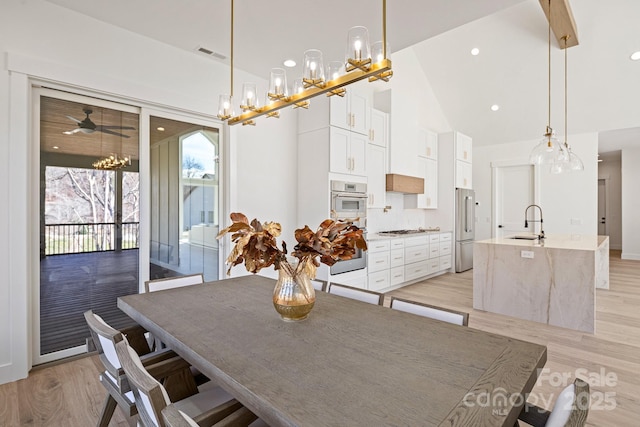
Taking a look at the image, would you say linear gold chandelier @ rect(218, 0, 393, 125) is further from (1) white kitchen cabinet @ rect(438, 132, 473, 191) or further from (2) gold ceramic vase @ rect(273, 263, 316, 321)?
(1) white kitchen cabinet @ rect(438, 132, 473, 191)

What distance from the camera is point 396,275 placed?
4922 millimetres

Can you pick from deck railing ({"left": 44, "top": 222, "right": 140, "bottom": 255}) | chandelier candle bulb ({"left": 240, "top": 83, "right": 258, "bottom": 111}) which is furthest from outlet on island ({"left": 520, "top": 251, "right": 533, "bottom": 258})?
deck railing ({"left": 44, "top": 222, "right": 140, "bottom": 255})

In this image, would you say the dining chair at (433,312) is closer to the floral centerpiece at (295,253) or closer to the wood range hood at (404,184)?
the floral centerpiece at (295,253)

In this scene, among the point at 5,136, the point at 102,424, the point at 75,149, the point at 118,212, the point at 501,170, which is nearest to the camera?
the point at 102,424

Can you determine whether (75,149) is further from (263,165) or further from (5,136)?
(263,165)

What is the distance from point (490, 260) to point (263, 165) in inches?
122

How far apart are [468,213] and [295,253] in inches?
233

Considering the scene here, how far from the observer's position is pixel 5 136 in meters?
2.34

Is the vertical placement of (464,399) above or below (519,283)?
above

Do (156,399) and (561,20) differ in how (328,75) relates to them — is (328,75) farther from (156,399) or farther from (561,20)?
(561,20)

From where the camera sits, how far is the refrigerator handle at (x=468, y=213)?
642 centimetres

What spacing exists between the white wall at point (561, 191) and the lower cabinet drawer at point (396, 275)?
11.7ft

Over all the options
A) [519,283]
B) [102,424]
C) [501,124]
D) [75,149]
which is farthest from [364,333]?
[501,124]

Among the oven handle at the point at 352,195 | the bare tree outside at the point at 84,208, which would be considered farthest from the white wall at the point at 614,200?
the bare tree outside at the point at 84,208
